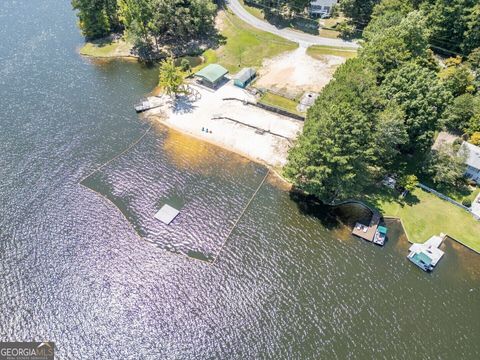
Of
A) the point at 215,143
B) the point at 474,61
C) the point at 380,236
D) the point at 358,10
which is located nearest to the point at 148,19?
the point at 215,143

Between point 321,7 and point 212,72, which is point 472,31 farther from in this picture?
point 212,72

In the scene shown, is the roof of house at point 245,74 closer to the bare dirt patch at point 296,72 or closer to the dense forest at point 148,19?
the bare dirt patch at point 296,72

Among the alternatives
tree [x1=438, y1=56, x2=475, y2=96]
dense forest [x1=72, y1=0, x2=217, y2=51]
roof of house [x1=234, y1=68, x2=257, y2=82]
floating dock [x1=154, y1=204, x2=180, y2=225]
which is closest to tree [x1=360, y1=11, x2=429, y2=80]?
tree [x1=438, y1=56, x2=475, y2=96]

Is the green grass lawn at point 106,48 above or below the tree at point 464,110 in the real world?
below

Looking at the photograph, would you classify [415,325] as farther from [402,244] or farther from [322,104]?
[322,104]

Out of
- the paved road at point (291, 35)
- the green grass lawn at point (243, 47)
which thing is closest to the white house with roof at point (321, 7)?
the paved road at point (291, 35)

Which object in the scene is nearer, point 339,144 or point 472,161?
point 339,144
